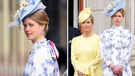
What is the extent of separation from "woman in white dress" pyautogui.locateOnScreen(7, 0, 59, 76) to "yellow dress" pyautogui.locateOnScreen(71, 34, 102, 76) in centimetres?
103

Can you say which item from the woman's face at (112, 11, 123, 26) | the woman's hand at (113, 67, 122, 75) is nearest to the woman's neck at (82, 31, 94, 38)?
the woman's face at (112, 11, 123, 26)

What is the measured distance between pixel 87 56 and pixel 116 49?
0.39 m

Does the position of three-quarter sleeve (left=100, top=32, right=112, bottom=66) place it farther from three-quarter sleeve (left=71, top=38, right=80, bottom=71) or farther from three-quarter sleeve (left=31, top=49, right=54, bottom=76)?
three-quarter sleeve (left=31, top=49, right=54, bottom=76)

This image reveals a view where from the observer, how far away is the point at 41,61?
1673 millimetres

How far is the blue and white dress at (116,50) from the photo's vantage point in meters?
2.68

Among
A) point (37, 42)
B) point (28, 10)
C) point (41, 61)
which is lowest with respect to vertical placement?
point (41, 61)

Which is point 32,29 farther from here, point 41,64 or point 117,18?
point 117,18

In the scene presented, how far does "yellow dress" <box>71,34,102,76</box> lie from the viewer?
2.79m

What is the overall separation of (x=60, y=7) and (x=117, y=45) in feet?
2.92

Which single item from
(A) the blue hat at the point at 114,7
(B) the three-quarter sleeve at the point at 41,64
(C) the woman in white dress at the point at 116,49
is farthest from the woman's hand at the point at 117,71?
(B) the three-quarter sleeve at the point at 41,64

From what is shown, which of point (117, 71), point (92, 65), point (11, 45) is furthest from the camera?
point (92, 65)

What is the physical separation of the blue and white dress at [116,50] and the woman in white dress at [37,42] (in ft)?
3.62

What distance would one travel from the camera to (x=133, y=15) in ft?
12.9

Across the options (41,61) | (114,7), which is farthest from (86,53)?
(41,61)
